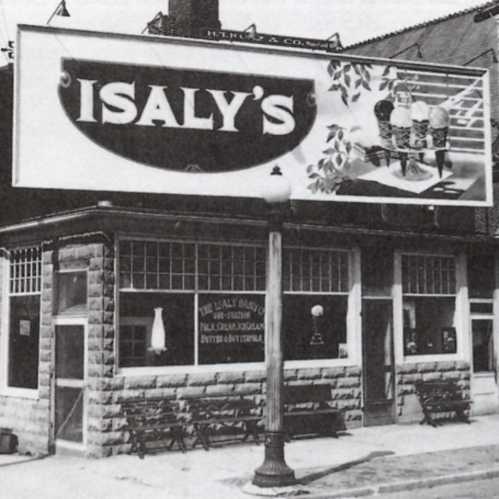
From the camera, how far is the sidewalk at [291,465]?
1037 cm

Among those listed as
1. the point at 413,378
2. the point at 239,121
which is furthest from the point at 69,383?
the point at 413,378

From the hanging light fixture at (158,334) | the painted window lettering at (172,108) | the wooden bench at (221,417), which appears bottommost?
the wooden bench at (221,417)

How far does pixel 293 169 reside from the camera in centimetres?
1504

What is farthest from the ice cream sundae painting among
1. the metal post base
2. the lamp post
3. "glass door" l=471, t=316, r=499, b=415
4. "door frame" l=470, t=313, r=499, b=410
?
the metal post base

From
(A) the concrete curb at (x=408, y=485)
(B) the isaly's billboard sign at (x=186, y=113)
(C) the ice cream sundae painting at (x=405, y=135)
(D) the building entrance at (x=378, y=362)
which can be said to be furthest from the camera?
(D) the building entrance at (x=378, y=362)

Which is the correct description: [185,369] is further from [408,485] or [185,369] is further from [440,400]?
[440,400]

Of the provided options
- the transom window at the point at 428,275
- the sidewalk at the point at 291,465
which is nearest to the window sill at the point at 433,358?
the transom window at the point at 428,275

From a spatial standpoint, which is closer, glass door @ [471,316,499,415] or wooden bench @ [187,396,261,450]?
wooden bench @ [187,396,261,450]

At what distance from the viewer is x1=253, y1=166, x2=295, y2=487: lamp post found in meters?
10.3

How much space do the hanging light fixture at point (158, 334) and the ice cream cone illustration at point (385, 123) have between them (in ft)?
17.7

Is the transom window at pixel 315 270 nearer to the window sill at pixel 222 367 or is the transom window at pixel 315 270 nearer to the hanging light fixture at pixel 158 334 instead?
the window sill at pixel 222 367

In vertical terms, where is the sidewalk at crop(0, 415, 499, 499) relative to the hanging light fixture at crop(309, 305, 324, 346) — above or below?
below

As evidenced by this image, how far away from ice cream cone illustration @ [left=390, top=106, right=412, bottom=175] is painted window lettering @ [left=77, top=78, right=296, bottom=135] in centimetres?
219

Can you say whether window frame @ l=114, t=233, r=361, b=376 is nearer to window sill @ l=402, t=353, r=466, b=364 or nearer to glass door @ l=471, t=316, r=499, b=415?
window sill @ l=402, t=353, r=466, b=364
